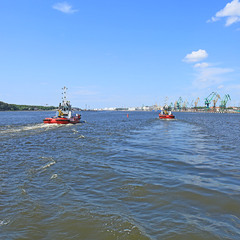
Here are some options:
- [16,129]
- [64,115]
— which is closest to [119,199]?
[16,129]

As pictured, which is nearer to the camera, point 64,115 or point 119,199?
point 119,199

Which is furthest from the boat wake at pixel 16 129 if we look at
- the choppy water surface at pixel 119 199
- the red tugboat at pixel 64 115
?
the choppy water surface at pixel 119 199

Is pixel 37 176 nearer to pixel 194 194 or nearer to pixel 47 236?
pixel 47 236

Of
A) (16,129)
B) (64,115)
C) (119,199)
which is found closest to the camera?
(119,199)

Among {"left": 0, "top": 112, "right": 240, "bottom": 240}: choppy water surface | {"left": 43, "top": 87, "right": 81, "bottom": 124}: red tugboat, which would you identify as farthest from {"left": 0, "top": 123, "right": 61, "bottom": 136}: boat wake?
{"left": 0, "top": 112, "right": 240, "bottom": 240}: choppy water surface

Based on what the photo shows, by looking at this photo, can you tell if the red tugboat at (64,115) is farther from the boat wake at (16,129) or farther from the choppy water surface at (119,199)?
the choppy water surface at (119,199)

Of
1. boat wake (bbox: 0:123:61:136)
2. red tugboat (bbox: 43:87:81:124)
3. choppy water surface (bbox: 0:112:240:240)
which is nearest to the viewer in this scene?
choppy water surface (bbox: 0:112:240:240)

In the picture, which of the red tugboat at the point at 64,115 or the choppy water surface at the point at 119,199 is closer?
the choppy water surface at the point at 119,199

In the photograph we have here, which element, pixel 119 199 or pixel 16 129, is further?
pixel 16 129

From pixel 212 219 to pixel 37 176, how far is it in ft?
26.7

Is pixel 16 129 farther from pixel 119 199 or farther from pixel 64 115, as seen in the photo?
pixel 119 199

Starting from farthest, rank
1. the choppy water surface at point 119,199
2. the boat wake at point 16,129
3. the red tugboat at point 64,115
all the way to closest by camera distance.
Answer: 1. the red tugboat at point 64,115
2. the boat wake at point 16,129
3. the choppy water surface at point 119,199

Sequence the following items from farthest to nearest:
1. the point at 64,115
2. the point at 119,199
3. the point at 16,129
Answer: the point at 64,115 → the point at 16,129 → the point at 119,199

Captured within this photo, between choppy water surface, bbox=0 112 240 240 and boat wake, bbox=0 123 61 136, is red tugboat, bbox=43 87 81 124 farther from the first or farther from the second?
choppy water surface, bbox=0 112 240 240
